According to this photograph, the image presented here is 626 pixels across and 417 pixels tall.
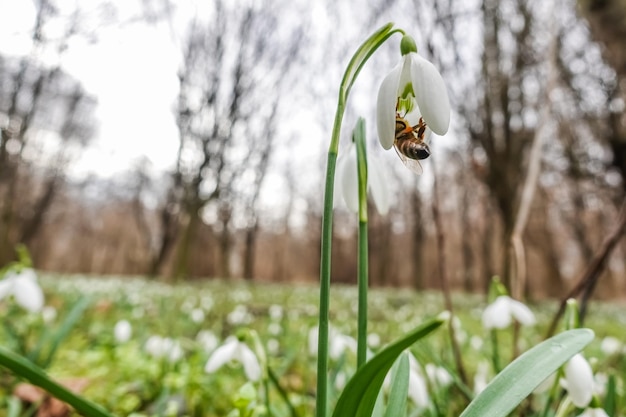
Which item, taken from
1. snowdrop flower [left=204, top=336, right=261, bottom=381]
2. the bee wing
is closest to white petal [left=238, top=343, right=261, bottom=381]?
snowdrop flower [left=204, top=336, right=261, bottom=381]

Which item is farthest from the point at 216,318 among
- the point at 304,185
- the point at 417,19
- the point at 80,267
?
the point at 80,267

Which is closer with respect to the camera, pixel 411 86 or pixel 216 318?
pixel 411 86

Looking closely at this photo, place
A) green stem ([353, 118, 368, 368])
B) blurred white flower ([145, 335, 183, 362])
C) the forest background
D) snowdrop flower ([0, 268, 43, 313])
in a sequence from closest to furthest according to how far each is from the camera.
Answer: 1. green stem ([353, 118, 368, 368])
2. snowdrop flower ([0, 268, 43, 313])
3. blurred white flower ([145, 335, 183, 362])
4. the forest background

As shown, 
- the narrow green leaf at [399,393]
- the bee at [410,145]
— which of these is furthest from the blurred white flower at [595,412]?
the bee at [410,145]

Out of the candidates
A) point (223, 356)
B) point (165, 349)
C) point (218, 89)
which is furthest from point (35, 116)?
point (223, 356)

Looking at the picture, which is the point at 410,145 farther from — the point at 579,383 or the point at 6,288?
the point at 6,288

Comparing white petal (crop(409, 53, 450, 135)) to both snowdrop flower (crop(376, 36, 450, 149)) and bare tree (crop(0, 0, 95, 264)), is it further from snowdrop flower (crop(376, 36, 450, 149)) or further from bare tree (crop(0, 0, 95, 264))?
bare tree (crop(0, 0, 95, 264))

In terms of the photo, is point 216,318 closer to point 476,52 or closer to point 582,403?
point 582,403
